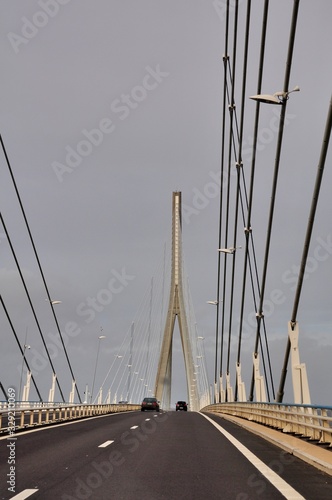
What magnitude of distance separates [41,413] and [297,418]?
17.0m

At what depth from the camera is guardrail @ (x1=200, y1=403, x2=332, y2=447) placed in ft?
45.4

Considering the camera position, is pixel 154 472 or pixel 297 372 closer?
pixel 154 472

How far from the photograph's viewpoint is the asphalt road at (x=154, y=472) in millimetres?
8000

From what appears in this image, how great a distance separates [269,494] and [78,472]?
10.5ft

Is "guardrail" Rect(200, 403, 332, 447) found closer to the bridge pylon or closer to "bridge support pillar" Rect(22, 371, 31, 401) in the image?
"bridge support pillar" Rect(22, 371, 31, 401)

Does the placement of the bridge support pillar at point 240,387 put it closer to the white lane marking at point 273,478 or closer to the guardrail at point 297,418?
the guardrail at point 297,418

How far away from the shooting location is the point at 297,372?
19.0 metres

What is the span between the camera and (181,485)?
8664mm

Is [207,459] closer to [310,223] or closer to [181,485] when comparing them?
[181,485]

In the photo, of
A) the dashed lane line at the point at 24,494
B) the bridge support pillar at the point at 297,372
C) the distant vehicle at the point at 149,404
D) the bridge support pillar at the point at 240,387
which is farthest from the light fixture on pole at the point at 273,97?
the distant vehicle at the point at 149,404

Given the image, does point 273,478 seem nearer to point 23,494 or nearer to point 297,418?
point 23,494

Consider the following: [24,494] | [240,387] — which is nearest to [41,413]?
[240,387]

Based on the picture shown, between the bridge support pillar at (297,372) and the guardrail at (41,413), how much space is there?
7.98m

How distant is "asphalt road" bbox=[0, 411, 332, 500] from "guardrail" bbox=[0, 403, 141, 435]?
147 inches
